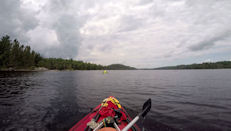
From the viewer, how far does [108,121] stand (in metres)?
4.20

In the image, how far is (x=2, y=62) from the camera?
66812 mm

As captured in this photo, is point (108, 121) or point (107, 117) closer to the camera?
point (108, 121)

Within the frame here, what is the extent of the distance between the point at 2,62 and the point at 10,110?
87.5 metres

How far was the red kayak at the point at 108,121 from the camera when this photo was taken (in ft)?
13.5

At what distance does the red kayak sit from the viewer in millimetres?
4113

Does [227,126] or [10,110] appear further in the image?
[10,110]

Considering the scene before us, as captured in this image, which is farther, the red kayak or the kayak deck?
the kayak deck

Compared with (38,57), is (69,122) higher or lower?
lower

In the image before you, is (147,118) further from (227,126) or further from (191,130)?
(227,126)

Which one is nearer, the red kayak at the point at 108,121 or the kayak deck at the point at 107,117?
the red kayak at the point at 108,121

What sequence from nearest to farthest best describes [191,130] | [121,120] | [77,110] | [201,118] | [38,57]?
[121,120]
[191,130]
[201,118]
[77,110]
[38,57]

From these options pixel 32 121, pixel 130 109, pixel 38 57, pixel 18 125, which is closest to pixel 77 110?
pixel 32 121

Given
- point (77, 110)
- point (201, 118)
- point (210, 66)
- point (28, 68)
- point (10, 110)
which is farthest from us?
point (210, 66)

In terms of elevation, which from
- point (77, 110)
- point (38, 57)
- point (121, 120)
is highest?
point (38, 57)
